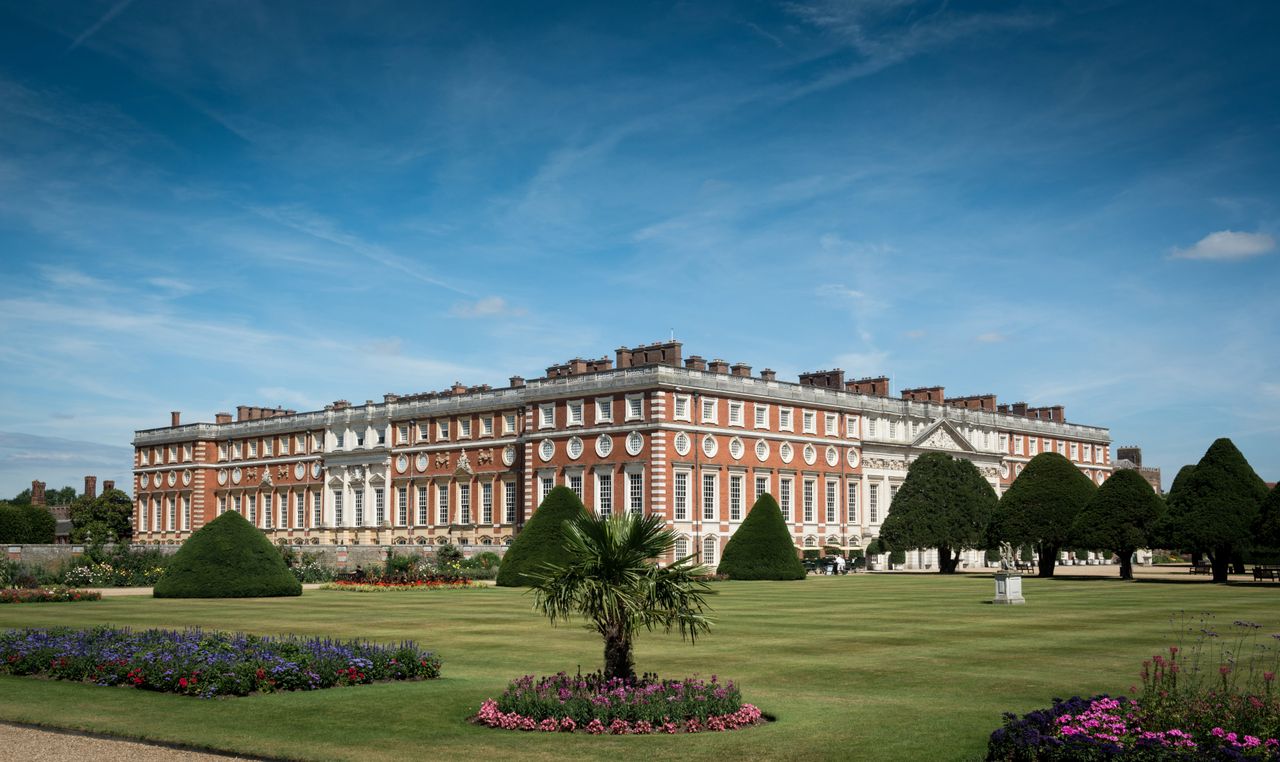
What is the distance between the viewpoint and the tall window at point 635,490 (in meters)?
62.3

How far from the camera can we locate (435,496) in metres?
75.6

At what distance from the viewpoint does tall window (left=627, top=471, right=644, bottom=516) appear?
204ft

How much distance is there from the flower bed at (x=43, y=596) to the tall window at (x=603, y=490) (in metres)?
30.9

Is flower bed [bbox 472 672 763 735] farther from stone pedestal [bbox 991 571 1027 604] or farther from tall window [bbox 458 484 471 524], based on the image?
tall window [bbox 458 484 471 524]

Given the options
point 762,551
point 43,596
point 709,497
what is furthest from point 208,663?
point 709,497

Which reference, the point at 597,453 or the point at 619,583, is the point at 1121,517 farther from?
the point at 619,583

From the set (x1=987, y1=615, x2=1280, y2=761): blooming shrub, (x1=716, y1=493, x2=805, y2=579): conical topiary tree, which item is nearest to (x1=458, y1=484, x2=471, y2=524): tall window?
(x1=716, y1=493, x2=805, y2=579): conical topiary tree

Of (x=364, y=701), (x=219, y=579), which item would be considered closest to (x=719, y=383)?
(x=219, y=579)

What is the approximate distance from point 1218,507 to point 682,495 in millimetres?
25963

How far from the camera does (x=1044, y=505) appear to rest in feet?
183

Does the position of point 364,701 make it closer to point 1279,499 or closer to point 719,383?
point 1279,499

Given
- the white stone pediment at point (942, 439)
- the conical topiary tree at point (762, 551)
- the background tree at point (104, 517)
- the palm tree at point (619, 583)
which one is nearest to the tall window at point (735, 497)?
the conical topiary tree at point (762, 551)

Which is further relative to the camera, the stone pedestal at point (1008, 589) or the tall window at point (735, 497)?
the tall window at point (735, 497)

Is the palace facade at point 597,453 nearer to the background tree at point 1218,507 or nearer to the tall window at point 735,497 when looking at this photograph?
the tall window at point 735,497
